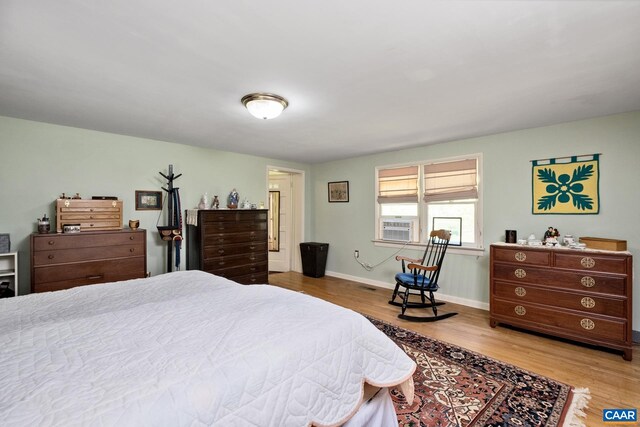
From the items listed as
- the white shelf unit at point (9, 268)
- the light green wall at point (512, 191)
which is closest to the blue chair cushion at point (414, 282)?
the light green wall at point (512, 191)

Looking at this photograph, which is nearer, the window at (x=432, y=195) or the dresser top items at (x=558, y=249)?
the dresser top items at (x=558, y=249)

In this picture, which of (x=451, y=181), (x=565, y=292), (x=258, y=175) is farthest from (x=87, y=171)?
(x=565, y=292)

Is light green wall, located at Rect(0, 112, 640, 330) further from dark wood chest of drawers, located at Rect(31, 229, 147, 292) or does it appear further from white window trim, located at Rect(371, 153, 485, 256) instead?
dark wood chest of drawers, located at Rect(31, 229, 147, 292)

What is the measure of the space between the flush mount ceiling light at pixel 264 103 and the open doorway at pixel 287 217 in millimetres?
3428

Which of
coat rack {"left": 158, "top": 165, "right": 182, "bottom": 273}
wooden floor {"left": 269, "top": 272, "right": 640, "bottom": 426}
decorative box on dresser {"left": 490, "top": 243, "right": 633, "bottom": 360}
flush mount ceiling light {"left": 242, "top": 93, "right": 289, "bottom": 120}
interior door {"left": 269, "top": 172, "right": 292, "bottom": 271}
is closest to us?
Result: wooden floor {"left": 269, "top": 272, "right": 640, "bottom": 426}

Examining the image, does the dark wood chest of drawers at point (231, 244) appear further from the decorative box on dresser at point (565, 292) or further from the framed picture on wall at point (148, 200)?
the decorative box on dresser at point (565, 292)

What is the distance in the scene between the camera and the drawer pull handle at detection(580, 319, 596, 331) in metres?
2.70

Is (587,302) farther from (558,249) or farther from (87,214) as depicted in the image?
(87,214)

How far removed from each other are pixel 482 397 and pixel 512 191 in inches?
103

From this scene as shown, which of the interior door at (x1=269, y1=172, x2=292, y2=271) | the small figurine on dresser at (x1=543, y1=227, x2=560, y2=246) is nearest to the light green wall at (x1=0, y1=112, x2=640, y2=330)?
the small figurine on dresser at (x1=543, y1=227, x2=560, y2=246)

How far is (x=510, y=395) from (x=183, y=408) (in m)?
2.24

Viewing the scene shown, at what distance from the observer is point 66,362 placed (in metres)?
Answer: 1.01

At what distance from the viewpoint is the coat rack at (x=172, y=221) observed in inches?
151

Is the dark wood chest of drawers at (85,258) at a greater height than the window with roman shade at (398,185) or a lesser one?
lesser
